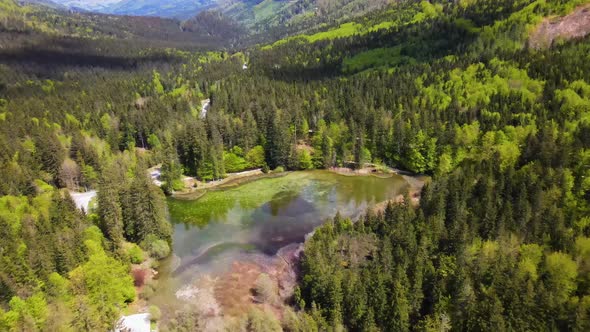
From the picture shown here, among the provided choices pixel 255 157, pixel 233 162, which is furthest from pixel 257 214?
pixel 255 157

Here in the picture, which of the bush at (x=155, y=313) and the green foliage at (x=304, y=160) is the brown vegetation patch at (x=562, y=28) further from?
the bush at (x=155, y=313)

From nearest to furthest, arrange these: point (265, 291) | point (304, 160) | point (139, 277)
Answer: point (265, 291), point (139, 277), point (304, 160)

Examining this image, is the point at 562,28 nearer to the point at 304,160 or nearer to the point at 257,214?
the point at 304,160

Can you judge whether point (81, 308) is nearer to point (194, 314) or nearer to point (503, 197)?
point (194, 314)

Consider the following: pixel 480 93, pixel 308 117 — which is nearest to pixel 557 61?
pixel 480 93

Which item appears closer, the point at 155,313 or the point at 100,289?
the point at 100,289

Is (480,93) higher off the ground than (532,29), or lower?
lower


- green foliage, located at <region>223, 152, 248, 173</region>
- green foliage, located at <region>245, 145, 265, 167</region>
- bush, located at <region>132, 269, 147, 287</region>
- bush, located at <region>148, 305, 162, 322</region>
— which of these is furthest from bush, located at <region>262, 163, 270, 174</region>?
bush, located at <region>148, 305, 162, 322</region>
